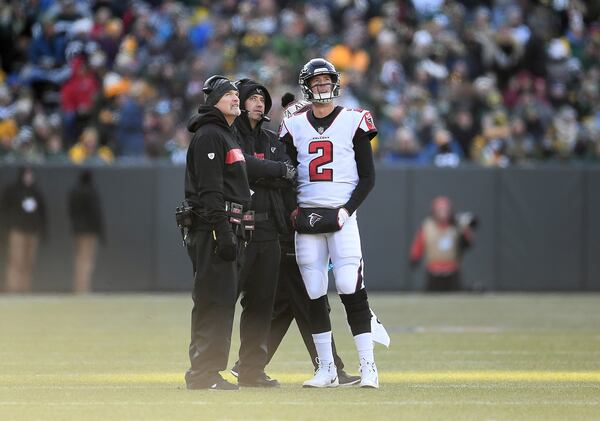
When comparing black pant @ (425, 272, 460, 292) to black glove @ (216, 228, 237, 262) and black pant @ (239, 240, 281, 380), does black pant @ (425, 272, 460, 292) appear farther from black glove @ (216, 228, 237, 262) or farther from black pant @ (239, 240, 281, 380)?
black glove @ (216, 228, 237, 262)

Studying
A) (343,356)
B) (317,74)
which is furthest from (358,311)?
(343,356)

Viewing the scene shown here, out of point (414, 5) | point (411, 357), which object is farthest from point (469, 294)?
point (411, 357)

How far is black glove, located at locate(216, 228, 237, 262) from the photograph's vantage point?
358 inches

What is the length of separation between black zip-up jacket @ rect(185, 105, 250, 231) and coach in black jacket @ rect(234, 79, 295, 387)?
0.90 ft

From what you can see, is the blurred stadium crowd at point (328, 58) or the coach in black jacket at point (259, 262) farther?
the blurred stadium crowd at point (328, 58)

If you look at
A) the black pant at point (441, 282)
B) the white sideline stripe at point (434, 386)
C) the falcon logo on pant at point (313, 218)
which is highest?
the falcon logo on pant at point (313, 218)

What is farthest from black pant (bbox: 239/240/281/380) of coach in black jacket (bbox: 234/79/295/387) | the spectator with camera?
the spectator with camera

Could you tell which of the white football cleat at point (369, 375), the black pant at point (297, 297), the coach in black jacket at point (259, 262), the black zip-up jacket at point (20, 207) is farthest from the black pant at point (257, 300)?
the black zip-up jacket at point (20, 207)

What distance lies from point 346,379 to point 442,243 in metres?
11.4

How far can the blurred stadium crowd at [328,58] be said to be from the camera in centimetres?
2170

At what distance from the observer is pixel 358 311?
9422mm

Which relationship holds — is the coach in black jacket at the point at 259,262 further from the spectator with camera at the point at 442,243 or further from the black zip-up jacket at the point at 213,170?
the spectator with camera at the point at 442,243

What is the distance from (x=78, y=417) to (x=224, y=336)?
5.34 feet

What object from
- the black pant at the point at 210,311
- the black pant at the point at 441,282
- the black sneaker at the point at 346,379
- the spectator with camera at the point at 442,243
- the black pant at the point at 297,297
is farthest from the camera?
the black pant at the point at 441,282
